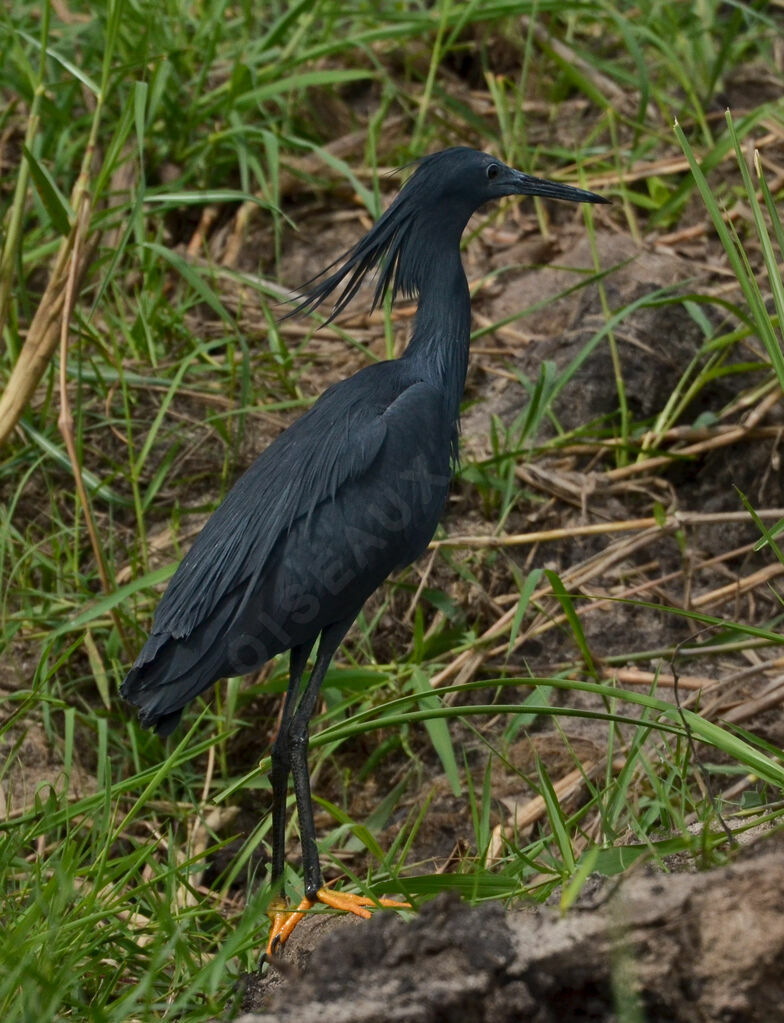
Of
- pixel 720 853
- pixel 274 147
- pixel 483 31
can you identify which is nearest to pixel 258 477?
pixel 720 853

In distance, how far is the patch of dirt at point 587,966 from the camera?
6.18 feet

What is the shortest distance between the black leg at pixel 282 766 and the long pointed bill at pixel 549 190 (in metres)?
1.37

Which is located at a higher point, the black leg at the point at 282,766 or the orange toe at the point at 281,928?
the black leg at the point at 282,766

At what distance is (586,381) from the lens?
4.58 m

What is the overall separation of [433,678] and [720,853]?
4.84ft

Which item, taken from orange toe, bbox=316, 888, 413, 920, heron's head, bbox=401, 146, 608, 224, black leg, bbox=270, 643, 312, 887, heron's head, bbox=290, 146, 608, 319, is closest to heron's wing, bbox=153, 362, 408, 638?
black leg, bbox=270, 643, 312, 887

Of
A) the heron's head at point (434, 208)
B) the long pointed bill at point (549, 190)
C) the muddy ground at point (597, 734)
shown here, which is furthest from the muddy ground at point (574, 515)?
the heron's head at point (434, 208)

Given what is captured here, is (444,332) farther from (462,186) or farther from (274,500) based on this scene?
(274,500)

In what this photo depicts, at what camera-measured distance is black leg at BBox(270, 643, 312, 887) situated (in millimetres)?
3256

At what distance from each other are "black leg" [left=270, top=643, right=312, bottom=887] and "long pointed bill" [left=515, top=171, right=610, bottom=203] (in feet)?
4.49

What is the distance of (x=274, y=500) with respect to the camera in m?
3.22

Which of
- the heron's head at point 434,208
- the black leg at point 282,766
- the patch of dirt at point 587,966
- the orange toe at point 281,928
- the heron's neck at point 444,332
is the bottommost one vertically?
the orange toe at point 281,928

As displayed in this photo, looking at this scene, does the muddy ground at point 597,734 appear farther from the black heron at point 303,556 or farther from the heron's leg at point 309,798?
the black heron at point 303,556

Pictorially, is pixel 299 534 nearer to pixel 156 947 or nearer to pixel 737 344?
pixel 156 947
